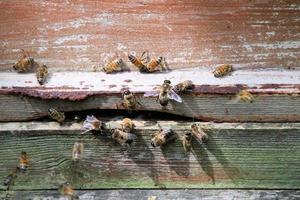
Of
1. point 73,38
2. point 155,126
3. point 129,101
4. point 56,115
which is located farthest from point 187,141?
point 73,38

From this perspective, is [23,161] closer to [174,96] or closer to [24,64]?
[24,64]

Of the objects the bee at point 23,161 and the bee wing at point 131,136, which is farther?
the bee at point 23,161

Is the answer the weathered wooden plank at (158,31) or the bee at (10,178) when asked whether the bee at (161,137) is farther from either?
the bee at (10,178)

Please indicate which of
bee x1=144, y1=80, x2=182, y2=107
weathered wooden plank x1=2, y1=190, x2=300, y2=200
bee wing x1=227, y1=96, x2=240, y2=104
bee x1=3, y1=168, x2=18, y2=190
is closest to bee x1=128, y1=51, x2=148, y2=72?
bee x1=144, y1=80, x2=182, y2=107

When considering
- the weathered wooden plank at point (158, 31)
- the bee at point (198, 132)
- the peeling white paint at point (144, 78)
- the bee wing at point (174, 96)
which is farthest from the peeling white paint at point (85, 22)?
the bee at point (198, 132)

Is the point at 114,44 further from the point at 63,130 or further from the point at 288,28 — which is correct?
the point at 288,28

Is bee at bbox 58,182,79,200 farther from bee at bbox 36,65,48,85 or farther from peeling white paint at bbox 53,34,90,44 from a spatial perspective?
peeling white paint at bbox 53,34,90,44
